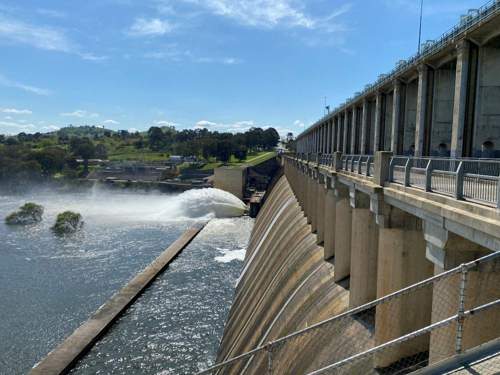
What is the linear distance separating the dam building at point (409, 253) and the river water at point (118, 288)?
4.15 metres

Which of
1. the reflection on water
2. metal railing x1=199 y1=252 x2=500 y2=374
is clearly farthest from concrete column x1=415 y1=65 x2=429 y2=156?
the reflection on water

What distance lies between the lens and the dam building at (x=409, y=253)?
6320 millimetres

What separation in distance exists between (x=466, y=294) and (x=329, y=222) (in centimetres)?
1383

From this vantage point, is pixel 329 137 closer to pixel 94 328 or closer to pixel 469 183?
pixel 94 328

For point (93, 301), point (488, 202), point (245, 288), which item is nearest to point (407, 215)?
point (488, 202)

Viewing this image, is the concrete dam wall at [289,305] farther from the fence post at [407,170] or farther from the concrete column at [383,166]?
the fence post at [407,170]

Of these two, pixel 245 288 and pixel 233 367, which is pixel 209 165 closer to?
pixel 245 288

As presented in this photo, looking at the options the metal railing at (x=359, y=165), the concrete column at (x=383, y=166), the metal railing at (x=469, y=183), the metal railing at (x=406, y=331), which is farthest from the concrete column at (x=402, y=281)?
the metal railing at (x=359, y=165)

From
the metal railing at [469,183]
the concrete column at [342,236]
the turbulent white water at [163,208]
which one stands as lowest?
the turbulent white water at [163,208]

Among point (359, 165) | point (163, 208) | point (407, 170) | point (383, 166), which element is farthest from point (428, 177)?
point (163, 208)

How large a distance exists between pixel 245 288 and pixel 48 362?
41.8 feet

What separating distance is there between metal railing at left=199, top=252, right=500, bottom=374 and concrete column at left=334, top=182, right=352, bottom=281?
130 inches

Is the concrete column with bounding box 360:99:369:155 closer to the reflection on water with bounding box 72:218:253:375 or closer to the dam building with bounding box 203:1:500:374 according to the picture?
the dam building with bounding box 203:1:500:374

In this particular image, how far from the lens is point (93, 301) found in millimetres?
30344
